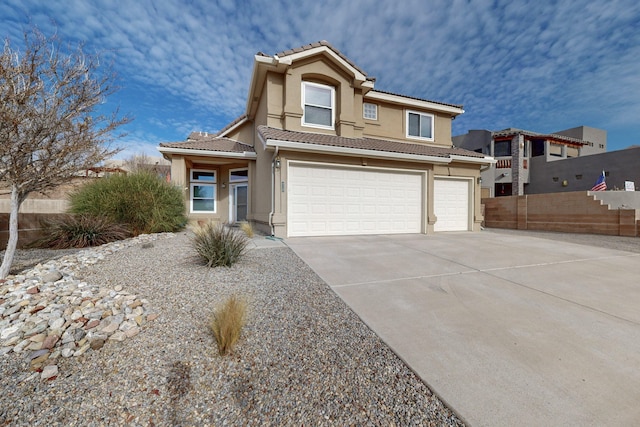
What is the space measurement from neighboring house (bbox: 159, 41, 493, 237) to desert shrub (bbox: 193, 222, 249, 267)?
298 centimetres

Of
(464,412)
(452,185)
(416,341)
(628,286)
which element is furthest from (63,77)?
(452,185)

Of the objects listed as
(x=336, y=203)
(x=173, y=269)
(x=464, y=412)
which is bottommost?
(x=464, y=412)

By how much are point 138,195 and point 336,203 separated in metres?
6.17

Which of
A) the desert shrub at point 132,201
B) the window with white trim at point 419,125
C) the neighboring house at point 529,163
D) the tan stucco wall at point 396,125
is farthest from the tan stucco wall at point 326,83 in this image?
the neighboring house at point 529,163

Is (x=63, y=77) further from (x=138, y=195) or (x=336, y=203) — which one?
(x=336, y=203)

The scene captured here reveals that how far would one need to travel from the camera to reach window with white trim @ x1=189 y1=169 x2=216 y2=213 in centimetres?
1259

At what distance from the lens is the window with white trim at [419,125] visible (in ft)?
40.2

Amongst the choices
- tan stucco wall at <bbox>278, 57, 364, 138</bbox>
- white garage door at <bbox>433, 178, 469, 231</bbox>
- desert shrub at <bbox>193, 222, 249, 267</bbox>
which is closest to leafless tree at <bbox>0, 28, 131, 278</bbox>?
desert shrub at <bbox>193, 222, 249, 267</bbox>

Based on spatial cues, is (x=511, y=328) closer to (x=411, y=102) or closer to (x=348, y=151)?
(x=348, y=151)

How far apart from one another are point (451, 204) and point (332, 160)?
223 inches

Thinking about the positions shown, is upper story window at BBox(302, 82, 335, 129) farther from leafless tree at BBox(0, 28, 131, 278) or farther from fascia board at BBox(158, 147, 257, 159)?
leafless tree at BBox(0, 28, 131, 278)

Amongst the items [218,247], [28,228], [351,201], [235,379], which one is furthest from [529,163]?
[28,228]

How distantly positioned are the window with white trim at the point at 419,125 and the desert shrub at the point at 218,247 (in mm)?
10223

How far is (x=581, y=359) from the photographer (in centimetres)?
214
